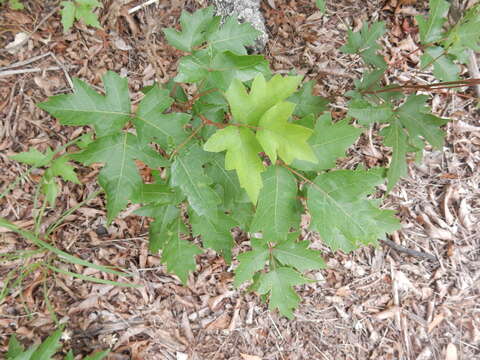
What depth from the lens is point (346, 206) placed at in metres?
1.61

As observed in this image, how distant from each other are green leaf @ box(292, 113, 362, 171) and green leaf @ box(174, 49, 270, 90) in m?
0.38

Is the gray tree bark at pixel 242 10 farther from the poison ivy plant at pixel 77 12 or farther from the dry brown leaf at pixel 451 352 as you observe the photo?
the dry brown leaf at pixel 451 352

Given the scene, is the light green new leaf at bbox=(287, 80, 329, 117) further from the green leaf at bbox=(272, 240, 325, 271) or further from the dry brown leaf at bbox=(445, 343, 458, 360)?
the dry brown leaf at bbox=(445, 343, 458, 360)

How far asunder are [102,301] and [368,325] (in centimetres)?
210

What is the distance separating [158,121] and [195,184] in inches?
12.1

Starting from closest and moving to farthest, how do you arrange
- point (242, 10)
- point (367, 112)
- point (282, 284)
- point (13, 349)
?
point (367, 112) → point (282, 284) → point (13, 349) → point (242, 10)

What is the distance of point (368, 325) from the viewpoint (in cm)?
303

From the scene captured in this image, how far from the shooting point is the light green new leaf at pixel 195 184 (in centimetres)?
160

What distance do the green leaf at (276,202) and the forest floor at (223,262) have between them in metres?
1.40

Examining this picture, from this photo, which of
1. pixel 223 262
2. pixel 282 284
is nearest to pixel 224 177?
pixel 282 284

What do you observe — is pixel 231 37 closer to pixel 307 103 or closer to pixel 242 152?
pixel 307 103

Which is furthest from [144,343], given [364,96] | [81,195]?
[364,96]

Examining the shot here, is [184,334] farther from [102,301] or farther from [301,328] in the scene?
[301,328]

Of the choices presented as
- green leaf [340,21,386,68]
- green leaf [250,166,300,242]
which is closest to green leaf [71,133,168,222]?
green leaf [250,166,300,242]
